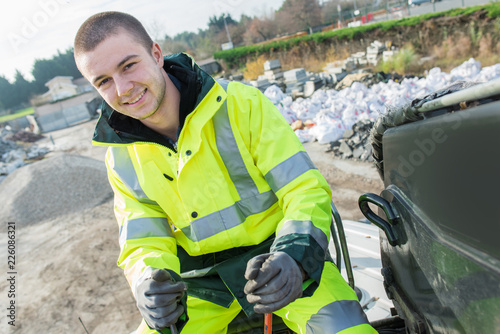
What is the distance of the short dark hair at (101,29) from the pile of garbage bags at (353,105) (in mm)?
4990

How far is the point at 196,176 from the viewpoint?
1.79 m

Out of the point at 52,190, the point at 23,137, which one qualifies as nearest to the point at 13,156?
the point at 23,137

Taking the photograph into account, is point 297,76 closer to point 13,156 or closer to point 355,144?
point 355,144

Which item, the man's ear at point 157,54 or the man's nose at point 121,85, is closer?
the man's nose at point 121,85

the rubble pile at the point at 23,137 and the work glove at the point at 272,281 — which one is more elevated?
the work glove at the point at 272,281

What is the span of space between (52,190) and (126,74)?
722 centimetres

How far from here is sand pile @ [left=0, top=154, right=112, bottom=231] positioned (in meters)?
7.19

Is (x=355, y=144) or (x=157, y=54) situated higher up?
(x=157, y=54)

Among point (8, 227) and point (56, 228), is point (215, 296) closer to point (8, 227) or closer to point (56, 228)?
point (56, 228)

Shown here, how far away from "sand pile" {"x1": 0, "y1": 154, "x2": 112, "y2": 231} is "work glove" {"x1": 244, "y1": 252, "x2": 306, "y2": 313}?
6.49m

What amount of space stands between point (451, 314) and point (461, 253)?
218 mm

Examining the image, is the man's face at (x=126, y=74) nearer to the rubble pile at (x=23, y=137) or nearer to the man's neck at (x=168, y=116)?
the man's neck at (x=168, y=116)

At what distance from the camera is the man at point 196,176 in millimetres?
1674

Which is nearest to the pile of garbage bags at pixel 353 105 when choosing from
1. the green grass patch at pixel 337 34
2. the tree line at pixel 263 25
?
the green grass patch at pixel 337 34
